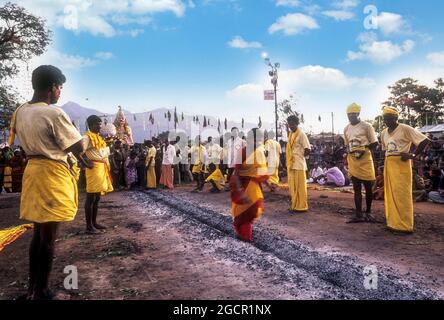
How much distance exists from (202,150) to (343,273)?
1025 centimetres

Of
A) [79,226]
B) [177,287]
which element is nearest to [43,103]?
[177,287]

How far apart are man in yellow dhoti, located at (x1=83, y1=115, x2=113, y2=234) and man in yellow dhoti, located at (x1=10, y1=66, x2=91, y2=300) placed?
2.69m

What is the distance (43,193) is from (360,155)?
5.23 m

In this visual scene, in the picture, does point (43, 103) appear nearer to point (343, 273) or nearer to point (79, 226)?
point (343, 273)

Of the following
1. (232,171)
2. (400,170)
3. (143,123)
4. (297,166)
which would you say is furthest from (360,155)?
(143,123)

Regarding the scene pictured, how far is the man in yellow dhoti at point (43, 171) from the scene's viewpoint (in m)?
3.10

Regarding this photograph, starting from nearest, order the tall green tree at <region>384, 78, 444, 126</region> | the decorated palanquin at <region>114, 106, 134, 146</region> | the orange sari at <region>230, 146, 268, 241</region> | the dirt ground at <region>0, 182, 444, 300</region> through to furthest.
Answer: the dirt ground at <region>0, 182, 444, 300</region>, the orange sari at <region>230, 146, 268, 241</region>, the decorated palanquin at <region>114, 106, 134, 146</region>, the tall green tree at <region>384, 78, 444, 126</region>

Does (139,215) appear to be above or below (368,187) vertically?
below

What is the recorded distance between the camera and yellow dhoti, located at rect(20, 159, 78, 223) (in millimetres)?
3109

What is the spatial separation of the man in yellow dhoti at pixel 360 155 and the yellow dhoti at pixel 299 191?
53.3 inches

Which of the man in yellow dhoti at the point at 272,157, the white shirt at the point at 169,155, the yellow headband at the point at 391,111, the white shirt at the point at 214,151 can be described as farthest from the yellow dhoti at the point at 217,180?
the yellow headband at the point at 391,111

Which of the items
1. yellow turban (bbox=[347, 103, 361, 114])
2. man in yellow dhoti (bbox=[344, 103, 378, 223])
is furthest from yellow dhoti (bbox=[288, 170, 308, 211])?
yellow turban (bbox=[347, 103, 361, 114])

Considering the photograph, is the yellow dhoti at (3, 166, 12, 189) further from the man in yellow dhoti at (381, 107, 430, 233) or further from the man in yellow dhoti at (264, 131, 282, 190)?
the man in yellow dhoti at (381, 107, 430, 233)

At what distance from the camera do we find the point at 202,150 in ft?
44.7
